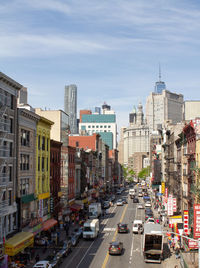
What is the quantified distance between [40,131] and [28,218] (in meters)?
13.1

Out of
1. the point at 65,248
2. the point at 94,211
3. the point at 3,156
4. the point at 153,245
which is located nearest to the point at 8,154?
the point at 3,156

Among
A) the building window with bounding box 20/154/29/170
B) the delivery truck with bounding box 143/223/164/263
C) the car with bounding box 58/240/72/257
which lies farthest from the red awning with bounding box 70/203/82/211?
the delivery truck with bounding box 143/223/164/263

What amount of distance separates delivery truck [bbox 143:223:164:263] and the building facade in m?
14.8

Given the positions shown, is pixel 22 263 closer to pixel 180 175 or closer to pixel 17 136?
pixel 17 136

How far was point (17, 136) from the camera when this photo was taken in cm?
4544

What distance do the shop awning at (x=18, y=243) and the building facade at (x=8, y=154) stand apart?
0.87m

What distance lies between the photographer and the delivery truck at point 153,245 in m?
41.5

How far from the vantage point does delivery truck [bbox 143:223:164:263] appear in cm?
4150

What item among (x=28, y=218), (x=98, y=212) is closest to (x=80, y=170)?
(x=98, y=212)

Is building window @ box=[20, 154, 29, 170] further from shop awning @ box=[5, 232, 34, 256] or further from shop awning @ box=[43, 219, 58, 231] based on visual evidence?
shop awning @ box=[43, 219, 58, 231]

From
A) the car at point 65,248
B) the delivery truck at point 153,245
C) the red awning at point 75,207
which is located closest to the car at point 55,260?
the car at point 65,248

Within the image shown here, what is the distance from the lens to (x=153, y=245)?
42406 millimetres

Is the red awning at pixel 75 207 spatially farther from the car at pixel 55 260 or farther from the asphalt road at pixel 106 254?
the car at pixel 55 260

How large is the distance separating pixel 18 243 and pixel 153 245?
14563mm
